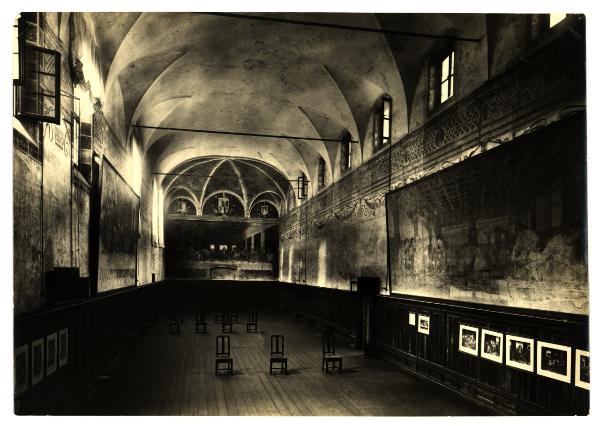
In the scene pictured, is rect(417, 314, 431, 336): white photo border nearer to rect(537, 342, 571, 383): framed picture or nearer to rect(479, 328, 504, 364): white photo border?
rect(479, 328, 504, 364): white photo border

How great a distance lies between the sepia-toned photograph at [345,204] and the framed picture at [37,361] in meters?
0.03

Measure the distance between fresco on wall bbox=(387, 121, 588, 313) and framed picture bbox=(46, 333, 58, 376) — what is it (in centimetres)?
658

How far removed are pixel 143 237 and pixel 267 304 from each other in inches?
428

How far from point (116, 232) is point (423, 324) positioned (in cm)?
793

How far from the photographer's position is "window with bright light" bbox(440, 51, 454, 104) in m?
10.5

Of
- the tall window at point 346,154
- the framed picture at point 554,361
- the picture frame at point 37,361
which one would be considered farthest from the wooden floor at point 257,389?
the tall window at point 346,154

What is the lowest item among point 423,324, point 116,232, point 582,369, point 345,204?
point 423,324

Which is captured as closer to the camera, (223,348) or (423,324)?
(423,324)

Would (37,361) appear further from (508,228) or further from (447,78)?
(447,78)

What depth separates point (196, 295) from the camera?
1123 inches

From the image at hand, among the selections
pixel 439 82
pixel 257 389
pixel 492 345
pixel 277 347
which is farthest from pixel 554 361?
pixel 439 82

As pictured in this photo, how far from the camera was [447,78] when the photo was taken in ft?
34.9

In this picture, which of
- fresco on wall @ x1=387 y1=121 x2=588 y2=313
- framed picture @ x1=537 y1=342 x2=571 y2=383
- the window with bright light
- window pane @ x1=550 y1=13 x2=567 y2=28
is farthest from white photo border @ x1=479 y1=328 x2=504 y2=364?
the window with bright light

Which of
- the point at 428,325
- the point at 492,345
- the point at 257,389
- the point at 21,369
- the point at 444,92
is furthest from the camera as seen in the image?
the point at 444,92
